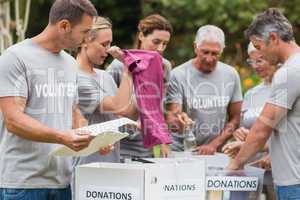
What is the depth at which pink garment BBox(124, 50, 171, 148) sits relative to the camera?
4641mm

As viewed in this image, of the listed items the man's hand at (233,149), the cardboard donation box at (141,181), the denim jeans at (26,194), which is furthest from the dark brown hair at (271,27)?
the denim jeans at (26,194)

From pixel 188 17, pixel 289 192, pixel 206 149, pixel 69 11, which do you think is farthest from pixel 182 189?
pixel 188 17

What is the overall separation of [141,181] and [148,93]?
0.94m

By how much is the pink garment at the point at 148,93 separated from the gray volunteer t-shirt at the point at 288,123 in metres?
0.88

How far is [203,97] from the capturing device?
5.53 m

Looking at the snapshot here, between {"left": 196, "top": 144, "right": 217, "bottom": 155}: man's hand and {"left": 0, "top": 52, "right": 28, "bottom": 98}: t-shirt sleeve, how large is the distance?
196 cm

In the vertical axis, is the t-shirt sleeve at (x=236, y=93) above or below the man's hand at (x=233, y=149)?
above

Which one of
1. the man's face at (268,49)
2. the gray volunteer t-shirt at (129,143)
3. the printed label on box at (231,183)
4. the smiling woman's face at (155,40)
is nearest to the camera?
the man's face at (268,49)

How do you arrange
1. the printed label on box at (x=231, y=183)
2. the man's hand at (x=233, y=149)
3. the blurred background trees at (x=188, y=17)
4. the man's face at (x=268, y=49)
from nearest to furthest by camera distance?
1. the man's face at (x=268, y=49)
2. the printed label on box at (x=231, y=183)
3. the man's hand at (x=233, y=149)
4. the blurred background trees at (x=188, y=17)

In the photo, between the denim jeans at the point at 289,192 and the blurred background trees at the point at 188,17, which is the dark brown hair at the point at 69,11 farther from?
the blurred background trees at the point at 188,17

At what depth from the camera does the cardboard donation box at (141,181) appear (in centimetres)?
388

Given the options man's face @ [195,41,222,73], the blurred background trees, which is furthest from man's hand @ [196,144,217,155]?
the blurred background trees

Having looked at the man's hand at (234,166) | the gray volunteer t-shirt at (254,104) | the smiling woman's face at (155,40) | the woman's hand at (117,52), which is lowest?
the man's hand at (234,166)

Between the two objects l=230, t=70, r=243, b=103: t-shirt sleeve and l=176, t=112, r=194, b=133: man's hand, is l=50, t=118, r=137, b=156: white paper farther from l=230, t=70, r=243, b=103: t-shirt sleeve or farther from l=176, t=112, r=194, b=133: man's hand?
l=230, t=70, r=243, b=103: t-shirt sleeve
